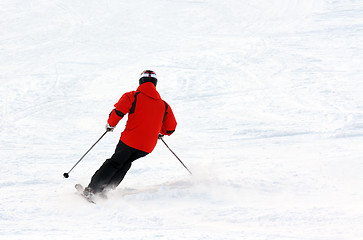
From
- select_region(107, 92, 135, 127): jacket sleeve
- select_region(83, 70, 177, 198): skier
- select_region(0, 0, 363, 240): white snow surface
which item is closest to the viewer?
select_region(0, 0, 363, 240): white snow surface

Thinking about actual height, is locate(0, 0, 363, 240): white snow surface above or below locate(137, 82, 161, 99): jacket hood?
below

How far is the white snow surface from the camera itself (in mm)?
4355

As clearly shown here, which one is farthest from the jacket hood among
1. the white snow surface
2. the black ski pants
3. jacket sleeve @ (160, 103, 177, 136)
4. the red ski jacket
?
the white snow surface

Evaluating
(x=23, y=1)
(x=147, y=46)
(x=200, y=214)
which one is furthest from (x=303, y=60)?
(x=23, y=1)

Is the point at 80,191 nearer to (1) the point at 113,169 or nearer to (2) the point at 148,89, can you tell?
(1) the point at 113,169

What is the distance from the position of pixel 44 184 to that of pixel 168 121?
1.77 metres

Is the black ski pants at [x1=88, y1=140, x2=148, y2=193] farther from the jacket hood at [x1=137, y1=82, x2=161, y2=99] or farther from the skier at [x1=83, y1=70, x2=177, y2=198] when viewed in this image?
the jacket hood at [x1=137, y1=82, x2=161, y2=99]

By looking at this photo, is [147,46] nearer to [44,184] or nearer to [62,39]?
[62,39]

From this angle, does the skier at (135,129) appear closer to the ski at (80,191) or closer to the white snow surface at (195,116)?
the ski at (80,191)

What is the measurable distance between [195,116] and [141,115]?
3614mm

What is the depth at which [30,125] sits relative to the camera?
25.4 feet

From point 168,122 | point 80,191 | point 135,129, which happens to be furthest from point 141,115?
point 80,191

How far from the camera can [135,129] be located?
4793 mm

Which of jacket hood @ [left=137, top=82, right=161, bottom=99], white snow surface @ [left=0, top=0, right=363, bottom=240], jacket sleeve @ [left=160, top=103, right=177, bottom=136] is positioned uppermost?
jacket hood @ [left=137, top=82, right=161, bottom=99]
